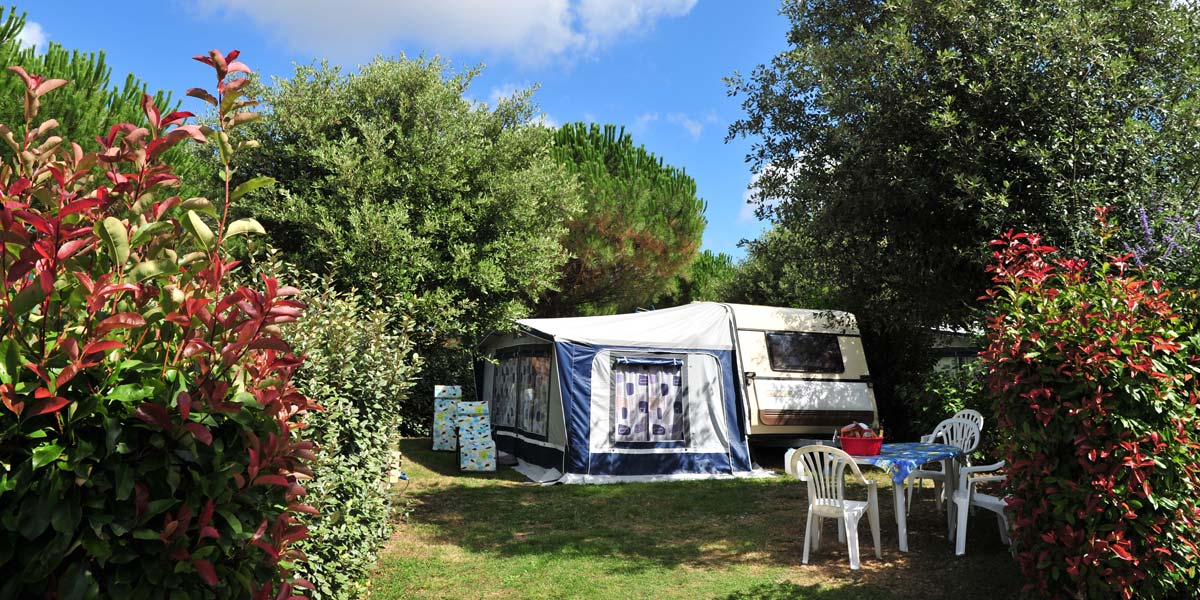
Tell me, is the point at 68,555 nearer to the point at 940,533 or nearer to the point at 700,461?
the point at 940,533

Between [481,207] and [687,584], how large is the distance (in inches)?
245

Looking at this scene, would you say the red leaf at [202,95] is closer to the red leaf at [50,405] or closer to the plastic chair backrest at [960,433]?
the red leaf at [50,405]

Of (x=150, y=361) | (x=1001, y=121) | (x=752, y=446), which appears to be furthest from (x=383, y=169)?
(x=150, y=361)

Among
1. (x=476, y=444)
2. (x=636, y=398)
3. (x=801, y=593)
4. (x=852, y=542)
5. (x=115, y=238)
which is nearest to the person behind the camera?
(x=115, y=238)

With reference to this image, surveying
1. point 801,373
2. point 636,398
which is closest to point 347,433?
point 636,398

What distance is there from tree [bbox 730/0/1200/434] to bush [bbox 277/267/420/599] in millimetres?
3731

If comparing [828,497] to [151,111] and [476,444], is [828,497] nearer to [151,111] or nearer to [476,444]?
[151,111]

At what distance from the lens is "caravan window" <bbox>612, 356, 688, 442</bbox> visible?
29.6 ft

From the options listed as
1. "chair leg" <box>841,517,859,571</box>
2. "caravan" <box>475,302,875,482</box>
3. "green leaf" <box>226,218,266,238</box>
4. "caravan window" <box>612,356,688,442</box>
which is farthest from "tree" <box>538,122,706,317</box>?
"green leaf" <box>226,218,266,238</box>

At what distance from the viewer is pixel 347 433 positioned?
3959 millimetres

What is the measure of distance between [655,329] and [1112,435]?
20.6 feet

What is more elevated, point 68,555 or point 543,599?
point 68,555

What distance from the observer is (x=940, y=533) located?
6027mm

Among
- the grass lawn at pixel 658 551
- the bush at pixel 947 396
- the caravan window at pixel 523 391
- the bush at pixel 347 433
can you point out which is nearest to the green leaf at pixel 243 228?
the bush at pixel 347 433
